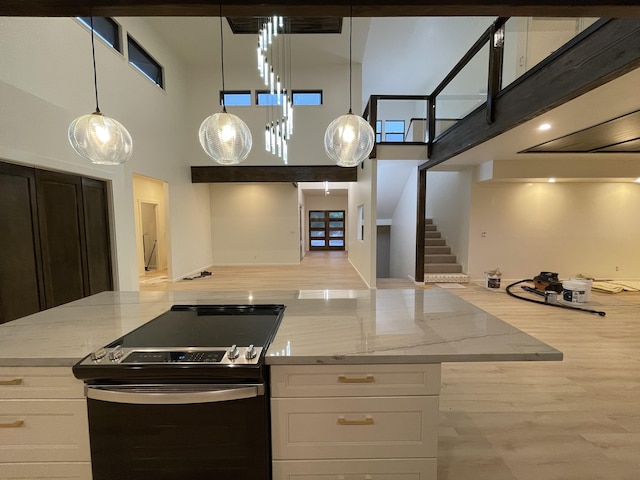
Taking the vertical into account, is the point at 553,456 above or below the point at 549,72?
below

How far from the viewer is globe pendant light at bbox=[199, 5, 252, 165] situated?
6.56 feet

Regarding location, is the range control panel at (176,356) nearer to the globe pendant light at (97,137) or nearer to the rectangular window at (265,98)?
the globe pendant light at (97,137)

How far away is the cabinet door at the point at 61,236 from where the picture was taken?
9.96ft

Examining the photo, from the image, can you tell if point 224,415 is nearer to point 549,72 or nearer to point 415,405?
point 415,405

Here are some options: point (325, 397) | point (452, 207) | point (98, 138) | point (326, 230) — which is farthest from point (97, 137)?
point (326, 230)

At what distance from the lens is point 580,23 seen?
82.9 inches

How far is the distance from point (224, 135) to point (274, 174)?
5.14m

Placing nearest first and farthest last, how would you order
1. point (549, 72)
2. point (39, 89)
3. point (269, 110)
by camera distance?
point (549, 72) → point (39, 89) → point (269, 110)

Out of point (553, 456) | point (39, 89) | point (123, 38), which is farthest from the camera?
point (123, 38)

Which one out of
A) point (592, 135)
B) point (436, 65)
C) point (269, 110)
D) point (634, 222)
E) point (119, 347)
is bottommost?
point (119, 347)

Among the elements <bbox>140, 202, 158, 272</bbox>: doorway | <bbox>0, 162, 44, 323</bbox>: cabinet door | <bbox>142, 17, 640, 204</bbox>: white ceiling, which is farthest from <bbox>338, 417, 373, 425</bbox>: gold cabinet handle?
<bbox>140, 202, 158, 272</bbox>: doorway

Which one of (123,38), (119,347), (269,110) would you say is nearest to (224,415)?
(119,347)

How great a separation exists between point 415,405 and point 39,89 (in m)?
4.68

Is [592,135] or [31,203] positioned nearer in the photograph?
[31,203]
